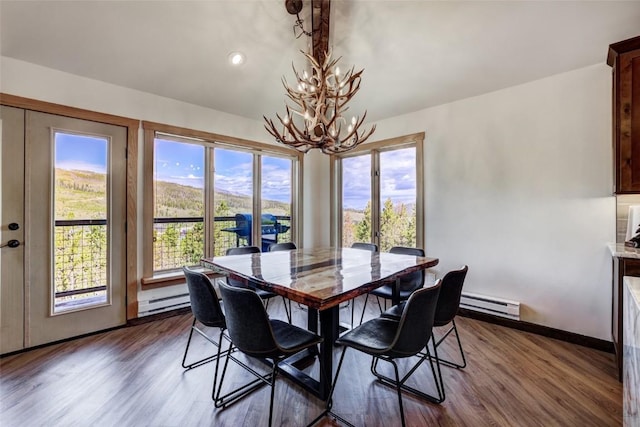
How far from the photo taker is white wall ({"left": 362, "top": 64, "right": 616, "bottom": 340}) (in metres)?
2.60

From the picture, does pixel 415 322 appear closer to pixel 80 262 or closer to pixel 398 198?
pixel 398 198

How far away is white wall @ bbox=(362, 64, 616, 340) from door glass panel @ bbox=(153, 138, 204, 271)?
302cm

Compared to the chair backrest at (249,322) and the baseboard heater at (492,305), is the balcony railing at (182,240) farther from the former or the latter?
the baseboard heater at (492,305)

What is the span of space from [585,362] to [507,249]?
45.2 inches

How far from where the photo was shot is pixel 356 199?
4.62 metres

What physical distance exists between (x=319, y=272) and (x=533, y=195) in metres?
2.48

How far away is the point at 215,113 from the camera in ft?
12.3

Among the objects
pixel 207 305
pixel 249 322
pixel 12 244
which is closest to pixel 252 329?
pixel 249 322

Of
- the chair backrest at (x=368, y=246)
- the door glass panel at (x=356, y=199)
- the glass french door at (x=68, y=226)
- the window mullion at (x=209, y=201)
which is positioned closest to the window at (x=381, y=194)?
the door glass panel at (x=356, y=199)

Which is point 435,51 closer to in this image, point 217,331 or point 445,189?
point 445,189

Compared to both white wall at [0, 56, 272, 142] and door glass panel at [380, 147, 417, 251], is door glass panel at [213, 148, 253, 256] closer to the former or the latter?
white wall at [0, 56, 272, 142]

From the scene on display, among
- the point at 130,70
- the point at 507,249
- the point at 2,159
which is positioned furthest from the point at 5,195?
the point at 507,249

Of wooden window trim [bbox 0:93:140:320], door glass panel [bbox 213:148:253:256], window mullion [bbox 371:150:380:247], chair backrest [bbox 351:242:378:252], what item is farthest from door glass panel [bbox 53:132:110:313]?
window mullion [bbox 371:150:380:247]

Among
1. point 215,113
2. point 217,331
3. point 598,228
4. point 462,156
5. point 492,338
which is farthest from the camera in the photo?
point 215,113
